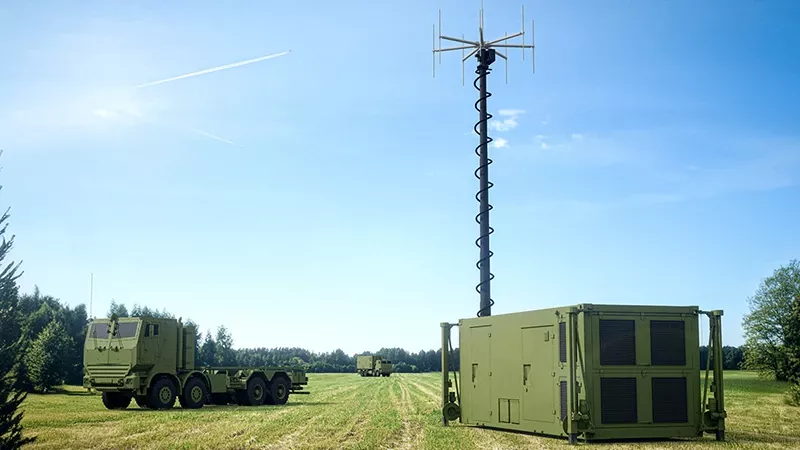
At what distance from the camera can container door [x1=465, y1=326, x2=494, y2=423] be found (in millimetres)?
22203

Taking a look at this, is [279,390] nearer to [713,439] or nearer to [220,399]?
[220,399]

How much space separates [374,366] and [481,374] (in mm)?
80642

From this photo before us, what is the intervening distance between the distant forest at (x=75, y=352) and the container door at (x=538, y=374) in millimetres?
4096

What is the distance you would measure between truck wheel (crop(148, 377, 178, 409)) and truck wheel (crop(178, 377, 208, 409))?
1.36 ft

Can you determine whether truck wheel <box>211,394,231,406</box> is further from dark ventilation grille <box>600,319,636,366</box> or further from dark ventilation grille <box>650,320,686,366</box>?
dark ventilation grille <box>650,320,686,366</box>

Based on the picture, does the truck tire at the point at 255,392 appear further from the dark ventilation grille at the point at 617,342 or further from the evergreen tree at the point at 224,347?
the evergreen tree at the point at 224,347

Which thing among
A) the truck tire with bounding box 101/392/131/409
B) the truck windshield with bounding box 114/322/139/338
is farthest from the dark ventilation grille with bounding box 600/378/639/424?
the truck tire with bounding box 101/392/131/409

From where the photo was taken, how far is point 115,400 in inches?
1335

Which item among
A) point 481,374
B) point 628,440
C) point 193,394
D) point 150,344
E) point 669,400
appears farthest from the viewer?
point 193,394

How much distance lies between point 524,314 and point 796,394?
22.6 m

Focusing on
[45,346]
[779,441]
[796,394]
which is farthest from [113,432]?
[45,346]

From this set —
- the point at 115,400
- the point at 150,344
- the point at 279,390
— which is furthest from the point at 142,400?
the point at 279,390

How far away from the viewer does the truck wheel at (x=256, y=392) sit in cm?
3600

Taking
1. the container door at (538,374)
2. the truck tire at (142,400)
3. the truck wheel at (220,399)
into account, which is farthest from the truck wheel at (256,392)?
the container door at (538,374)
